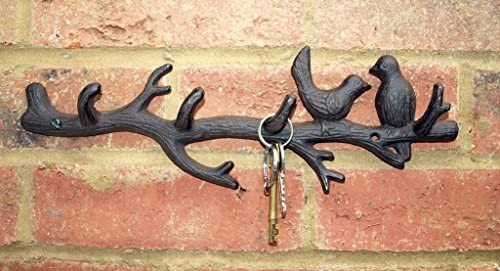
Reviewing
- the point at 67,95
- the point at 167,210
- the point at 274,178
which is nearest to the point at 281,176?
the point at 274,178

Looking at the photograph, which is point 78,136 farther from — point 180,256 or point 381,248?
point 381,248

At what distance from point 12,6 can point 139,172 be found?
19 centimetres

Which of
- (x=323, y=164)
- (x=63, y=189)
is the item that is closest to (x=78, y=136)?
(x=63, y=189)

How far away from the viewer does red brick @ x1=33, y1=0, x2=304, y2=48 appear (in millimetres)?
685

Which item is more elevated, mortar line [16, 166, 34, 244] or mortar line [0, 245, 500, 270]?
mortar line [16, 166, 34, 244]

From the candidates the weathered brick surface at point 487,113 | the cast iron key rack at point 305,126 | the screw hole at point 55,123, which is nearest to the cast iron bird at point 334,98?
the cast iron key rack at point 305,126

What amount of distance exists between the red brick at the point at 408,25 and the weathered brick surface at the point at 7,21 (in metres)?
0.27

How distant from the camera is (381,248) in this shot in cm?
67

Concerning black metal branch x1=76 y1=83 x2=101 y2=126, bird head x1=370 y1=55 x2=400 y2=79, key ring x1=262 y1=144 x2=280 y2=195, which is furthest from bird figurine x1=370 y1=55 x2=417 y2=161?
black metal branch x1=76 y1=83 x2=101 y2=126

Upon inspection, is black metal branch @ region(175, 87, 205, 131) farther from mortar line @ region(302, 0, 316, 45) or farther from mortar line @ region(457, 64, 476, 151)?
mortar line @ region(457, 64, 476, 151)

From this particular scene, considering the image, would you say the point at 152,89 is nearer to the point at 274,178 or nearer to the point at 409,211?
the point at 274,178

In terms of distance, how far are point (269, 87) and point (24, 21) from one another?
0.76ft

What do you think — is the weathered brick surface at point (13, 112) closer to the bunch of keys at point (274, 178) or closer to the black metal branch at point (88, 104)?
the black metal branch at point (88, 104)

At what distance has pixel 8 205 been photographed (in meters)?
0.68
